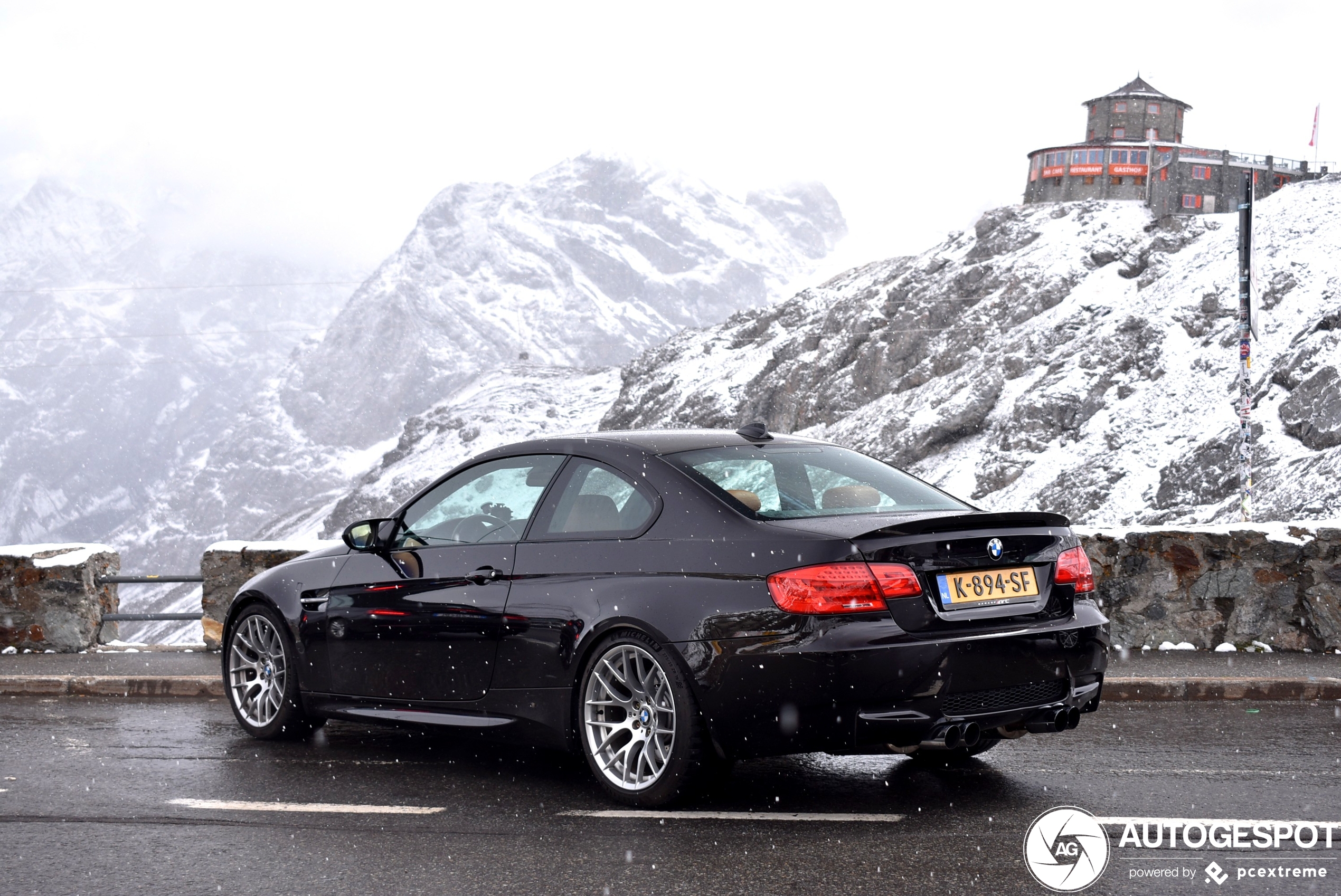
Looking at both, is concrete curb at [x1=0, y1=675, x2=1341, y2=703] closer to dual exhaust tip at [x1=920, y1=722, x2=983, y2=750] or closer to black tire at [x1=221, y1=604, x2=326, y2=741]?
dual exhaust tip at [x1=920, y1=722, x2=983, y2=750]

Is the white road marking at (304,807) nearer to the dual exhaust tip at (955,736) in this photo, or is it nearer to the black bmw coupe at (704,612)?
the black bmw coupe at (704,612)

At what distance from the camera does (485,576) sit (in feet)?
17.9

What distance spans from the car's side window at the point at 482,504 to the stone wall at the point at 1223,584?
486 centimetres

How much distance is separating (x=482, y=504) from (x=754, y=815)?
1.86m

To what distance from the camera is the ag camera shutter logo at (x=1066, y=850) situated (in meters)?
3.91

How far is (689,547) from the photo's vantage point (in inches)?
191

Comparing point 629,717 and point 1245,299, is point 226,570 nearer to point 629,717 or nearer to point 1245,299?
point 629,717

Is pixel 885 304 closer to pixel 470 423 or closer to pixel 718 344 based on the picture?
pixel 718 344

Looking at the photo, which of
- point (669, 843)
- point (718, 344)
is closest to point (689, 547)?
point (669, 843)

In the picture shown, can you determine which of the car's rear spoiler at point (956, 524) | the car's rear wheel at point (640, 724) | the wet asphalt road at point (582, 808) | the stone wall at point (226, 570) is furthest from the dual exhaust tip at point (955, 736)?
the stone wall at point (226, 570)

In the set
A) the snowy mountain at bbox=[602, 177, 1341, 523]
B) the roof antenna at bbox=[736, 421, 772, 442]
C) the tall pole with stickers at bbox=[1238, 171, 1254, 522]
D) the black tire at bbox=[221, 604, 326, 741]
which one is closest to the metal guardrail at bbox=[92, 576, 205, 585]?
the black tire at bbox=[221, 604, 326, 741]

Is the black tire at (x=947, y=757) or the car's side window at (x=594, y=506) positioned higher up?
the car's side window at (x=594, y=506)

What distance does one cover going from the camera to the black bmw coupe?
14.7ft

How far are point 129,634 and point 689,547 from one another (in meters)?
158
